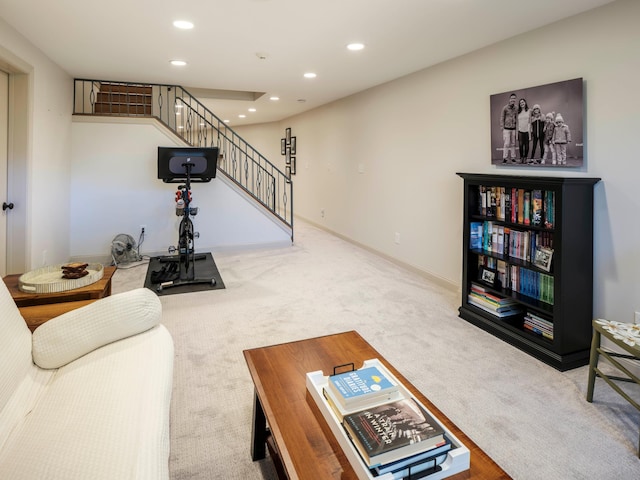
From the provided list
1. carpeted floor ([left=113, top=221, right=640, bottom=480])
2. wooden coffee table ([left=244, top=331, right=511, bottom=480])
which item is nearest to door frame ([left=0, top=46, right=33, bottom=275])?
carpeted floor ([left=113, top=221, right=640, bottom=480])

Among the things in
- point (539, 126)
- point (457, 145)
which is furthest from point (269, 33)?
point (539, 126)

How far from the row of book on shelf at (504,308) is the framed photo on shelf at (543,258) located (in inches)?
13.7

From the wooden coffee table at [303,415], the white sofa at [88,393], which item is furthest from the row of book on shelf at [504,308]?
the white sofa at [88,393]

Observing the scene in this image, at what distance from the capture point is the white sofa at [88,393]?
42.4 inches

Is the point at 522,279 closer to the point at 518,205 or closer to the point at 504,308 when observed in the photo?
the point at 504,308

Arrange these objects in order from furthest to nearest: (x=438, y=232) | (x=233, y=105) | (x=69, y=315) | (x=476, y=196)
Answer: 1. (x=233, y=105)
2. (x=438, y=232)
3. (x=476, y=196)
4. (x=69, y=315)

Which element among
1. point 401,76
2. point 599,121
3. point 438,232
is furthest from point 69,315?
point 401,76

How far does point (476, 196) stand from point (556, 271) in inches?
36.9

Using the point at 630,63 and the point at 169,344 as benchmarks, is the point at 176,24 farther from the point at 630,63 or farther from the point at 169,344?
the point at 630,63

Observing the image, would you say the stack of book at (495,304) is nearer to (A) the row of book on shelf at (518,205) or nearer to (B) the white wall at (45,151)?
(A) the row of book on shelf at (518,205)

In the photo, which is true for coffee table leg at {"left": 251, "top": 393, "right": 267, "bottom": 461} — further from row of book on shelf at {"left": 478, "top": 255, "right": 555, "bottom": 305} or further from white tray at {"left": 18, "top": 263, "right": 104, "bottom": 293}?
row of book on shelf at {"left": 478, "top": 255, "right": 555, "bottom": 305}

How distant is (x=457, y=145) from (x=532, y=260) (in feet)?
5.00

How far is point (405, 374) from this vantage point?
2.41 m

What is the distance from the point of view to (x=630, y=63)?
7.82 feet
